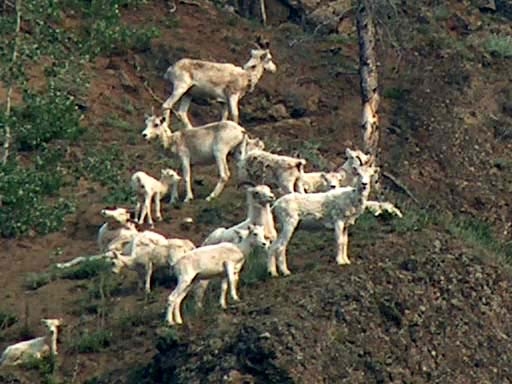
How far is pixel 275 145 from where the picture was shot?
121ft

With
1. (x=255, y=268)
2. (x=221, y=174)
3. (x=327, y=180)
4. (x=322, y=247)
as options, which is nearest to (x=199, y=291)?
(x=255, y=268)

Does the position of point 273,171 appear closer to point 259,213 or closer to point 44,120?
point 259,213

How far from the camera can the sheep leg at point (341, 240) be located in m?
28.1

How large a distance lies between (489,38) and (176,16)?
6.62m

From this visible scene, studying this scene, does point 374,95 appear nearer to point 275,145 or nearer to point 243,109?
point 275,145

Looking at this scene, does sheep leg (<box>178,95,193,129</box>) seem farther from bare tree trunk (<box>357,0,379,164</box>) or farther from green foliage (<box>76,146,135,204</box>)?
bare tree trunk (<box>357,0,379,164</box>)

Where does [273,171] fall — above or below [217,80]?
below

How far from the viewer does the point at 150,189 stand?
31828mm

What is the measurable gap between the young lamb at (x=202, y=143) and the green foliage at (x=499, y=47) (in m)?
12.5

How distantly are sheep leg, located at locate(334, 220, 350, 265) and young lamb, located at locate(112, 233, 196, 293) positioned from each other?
194 cm

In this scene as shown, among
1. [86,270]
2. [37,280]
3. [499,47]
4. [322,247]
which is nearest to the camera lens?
[322,247]

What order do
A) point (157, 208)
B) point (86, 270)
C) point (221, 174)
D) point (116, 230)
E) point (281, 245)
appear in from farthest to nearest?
point (221, 174) < point (157, 208) < point (116, 230) < point (86, 270) < point (281, 245)

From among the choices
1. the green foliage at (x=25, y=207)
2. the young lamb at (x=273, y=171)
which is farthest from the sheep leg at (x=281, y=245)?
the green foliage at (x=25, y=207)

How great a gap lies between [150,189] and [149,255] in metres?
3.63
